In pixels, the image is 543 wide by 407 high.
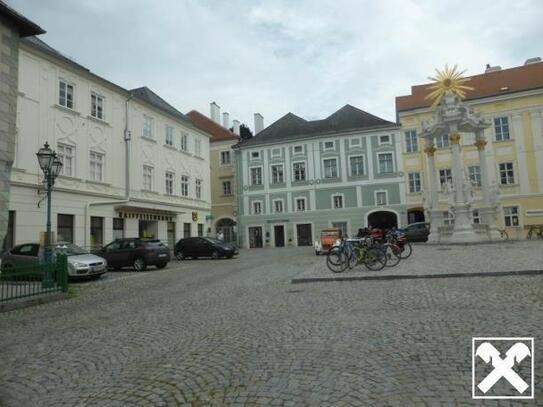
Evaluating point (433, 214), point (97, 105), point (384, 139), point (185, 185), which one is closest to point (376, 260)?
point (433, 214)

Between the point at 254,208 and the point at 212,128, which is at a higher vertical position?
the point at 212,128

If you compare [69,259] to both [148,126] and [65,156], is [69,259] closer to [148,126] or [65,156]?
[65,156]

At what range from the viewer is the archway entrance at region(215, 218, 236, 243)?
50500mm

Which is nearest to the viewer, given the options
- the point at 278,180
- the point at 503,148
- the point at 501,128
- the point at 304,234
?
the point at 503,148

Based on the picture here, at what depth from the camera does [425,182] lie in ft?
139

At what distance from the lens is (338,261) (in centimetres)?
1466

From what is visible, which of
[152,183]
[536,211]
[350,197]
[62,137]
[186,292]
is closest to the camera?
[186,292]

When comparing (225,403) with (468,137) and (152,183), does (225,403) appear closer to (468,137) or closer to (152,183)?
(152,183)

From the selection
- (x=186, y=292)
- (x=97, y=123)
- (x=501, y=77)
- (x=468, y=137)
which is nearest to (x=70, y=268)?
(x=186, y=292)

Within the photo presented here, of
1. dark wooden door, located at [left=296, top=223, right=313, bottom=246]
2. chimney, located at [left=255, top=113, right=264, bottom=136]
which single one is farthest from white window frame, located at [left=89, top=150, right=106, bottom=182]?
chimney, located at [left=255, top=113, right=264, bottom=136]

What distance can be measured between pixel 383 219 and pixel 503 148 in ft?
41.6

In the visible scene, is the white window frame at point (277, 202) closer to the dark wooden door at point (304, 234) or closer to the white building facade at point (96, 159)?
the dark wooden door at point (304, 234)

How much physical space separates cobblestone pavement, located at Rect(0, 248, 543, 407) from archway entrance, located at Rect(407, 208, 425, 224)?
33188 mm

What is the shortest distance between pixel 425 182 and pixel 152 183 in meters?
25.8
